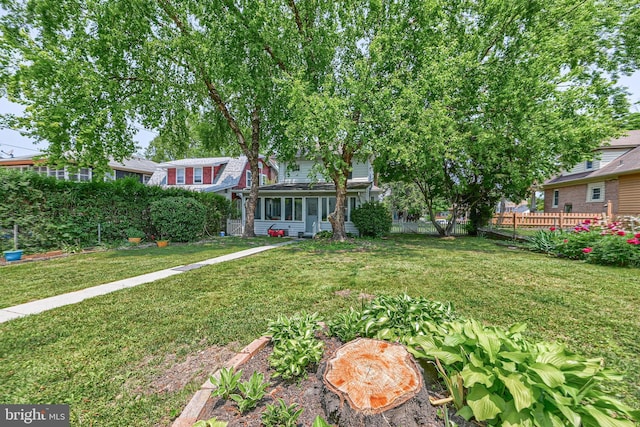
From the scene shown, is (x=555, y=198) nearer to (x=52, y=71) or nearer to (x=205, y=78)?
(x=205, y=78)

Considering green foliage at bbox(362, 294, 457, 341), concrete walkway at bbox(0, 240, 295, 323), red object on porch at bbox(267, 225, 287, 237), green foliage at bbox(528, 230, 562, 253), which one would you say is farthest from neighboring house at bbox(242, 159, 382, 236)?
green foliage at bbox(362, 294, 457, 341)

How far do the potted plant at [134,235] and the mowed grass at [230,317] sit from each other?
623cm

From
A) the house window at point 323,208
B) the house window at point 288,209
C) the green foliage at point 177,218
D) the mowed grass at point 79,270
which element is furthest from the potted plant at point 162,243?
the house window at point 323,208

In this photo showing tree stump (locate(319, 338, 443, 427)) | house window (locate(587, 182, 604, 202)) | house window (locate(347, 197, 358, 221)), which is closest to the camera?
tree stump (locate(319, 338, 443, 427))

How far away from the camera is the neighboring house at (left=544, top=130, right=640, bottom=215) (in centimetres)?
1433

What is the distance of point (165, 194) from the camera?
12.2 m


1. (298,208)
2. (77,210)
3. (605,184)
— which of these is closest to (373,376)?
(77,210)

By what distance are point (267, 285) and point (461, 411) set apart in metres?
4.10

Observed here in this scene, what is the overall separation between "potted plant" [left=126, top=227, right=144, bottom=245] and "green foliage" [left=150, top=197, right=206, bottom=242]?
69 centimetres

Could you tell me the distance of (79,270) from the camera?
251 inches

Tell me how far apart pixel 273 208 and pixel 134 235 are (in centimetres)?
744

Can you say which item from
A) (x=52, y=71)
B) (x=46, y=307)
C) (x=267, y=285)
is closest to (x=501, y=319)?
(x=267, y=285)

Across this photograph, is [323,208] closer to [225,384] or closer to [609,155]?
[225,384]

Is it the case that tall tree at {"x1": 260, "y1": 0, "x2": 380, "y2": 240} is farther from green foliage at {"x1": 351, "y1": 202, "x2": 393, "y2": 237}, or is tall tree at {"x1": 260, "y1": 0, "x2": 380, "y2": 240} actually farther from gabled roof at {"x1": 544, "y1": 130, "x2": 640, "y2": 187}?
gabled roof at {"x1": 544, "y1": 130, "x2": 640, "y2": 187}
